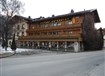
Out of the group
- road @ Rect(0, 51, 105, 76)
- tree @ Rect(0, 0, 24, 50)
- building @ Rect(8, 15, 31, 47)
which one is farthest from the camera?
building @ Rect(8, 15, 31, 47)

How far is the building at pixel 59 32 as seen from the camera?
1726 inches

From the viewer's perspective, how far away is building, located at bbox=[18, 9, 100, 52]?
43844 mm

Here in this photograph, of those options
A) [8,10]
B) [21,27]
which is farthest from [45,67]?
[21,27]

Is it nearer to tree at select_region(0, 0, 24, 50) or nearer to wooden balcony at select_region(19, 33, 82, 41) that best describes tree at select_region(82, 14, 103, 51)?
wooden balcony at select_region(19, 33, 82, 41)

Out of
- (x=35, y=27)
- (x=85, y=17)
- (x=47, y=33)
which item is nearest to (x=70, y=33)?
(x=85, y=17)

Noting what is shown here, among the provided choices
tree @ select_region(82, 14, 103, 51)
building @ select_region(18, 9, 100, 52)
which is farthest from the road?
tree @ select_region(82, 14, 103, 51)

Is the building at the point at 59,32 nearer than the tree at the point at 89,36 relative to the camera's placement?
Yes

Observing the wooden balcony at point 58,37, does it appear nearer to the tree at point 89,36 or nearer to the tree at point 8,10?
the tree at point 89,36

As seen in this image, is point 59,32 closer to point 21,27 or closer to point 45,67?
point 21,27

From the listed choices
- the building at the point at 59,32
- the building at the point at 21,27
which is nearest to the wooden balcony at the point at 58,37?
the building at the point at 59,32

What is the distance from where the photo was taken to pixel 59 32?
49.9 metres

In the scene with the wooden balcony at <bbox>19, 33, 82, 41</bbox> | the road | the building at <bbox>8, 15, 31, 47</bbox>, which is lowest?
the road

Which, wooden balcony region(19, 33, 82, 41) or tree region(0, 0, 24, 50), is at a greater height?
tree region(0, 0, 24, 50)

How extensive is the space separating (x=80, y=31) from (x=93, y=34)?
5452mm
